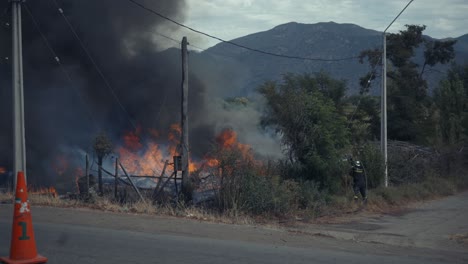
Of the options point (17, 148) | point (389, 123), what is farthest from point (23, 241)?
point (389, 123)

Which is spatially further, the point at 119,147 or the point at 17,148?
the point at 119,147

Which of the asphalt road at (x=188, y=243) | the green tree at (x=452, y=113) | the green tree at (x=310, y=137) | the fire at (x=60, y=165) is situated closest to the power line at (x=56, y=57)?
the fire at (x=60, y=165)

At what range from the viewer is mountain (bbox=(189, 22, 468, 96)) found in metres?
63.2

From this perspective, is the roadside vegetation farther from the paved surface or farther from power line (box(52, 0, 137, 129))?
power line (box(52, 0, 137, 129))

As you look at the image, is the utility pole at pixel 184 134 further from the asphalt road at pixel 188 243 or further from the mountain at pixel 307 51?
the mountain at pixel 307 51

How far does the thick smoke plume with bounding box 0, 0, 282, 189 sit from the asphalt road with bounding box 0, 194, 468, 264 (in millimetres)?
16395

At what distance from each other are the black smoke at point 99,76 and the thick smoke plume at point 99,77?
0.05 metres

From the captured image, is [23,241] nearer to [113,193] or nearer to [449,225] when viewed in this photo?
[113,193]

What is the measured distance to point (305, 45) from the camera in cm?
8562

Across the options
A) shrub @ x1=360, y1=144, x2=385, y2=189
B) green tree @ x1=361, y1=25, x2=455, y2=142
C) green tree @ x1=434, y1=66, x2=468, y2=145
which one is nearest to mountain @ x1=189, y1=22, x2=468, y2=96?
green tree @ x1=361, y1=25, x2=455, y2=142

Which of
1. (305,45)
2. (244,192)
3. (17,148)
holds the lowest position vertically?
(244,192)

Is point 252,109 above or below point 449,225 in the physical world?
above

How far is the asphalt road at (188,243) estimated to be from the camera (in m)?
7.79

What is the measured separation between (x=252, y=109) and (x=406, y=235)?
2031cm
